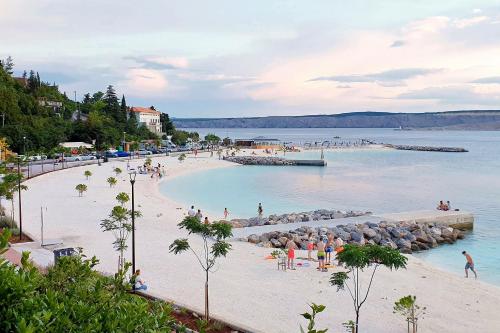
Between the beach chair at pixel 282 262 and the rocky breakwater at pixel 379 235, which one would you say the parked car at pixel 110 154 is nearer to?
the rocky breakwater at pixel 379 235

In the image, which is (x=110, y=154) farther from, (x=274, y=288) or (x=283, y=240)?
(x=274, y=288)

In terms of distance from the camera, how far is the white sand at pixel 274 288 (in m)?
11.8

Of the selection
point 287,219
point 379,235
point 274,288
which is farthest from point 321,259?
point 287,219

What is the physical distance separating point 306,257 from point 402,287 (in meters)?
4.14

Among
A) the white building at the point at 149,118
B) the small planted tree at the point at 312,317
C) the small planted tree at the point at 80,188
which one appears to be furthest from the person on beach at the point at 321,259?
the white building at the point at 149,118

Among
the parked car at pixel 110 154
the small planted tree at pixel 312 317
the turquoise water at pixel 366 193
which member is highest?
the small planted tree at pixel 312 317

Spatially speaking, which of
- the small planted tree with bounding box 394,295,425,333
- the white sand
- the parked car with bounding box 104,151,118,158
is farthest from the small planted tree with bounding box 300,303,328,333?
the parked car with bounding box 104,151,118,158

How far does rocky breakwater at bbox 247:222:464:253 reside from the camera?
2108 centimetres

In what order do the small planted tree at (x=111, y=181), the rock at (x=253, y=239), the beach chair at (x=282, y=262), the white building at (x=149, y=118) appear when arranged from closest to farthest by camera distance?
1. the beach chair at (x=282, y=262)
2. the rock at (x=253, y=239)
3. the small planted tree at (x=111, y=181)
4. the white building at (x=149, y=118)

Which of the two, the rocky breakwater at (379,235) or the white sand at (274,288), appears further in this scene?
the rocky breakwater at (379,235)

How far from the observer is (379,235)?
2319 centimetres

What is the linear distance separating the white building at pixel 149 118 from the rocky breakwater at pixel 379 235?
85.2 meters

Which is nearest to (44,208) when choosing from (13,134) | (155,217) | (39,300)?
(155,217)

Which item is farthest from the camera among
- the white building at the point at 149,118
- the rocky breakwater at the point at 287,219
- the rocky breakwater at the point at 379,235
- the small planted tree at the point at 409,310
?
the white building at the point at 149,118
